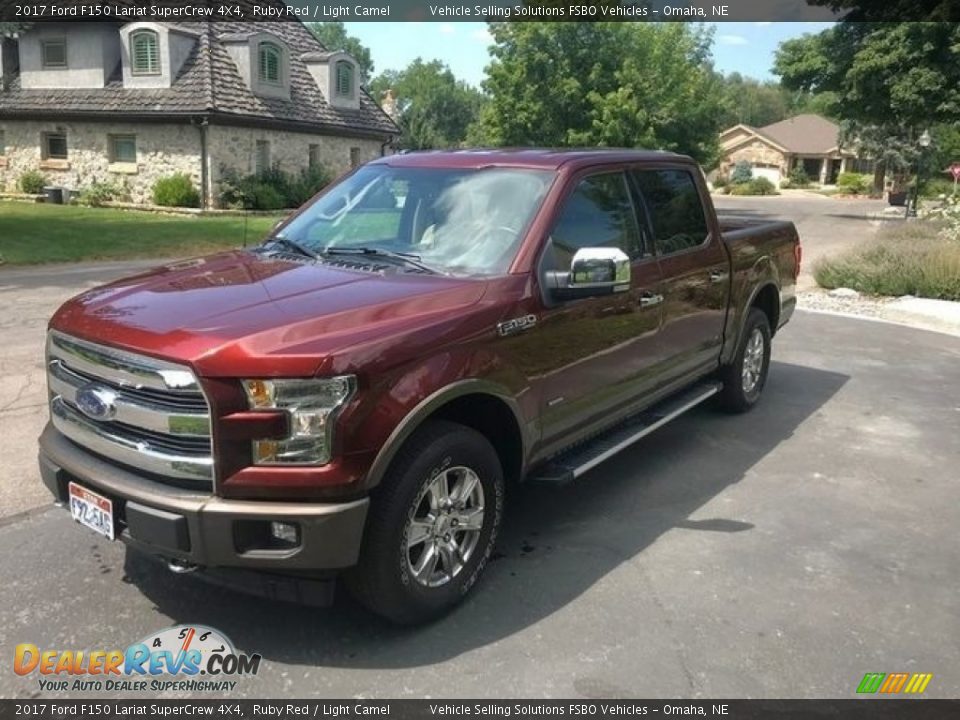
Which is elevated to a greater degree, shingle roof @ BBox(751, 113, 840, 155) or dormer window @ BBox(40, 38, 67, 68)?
shingle roof @ BBox(751, 113, 840, 155)

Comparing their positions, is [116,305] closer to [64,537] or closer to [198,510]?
[198,510]

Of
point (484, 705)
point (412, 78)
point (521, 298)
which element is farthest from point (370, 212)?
point (412, 78)

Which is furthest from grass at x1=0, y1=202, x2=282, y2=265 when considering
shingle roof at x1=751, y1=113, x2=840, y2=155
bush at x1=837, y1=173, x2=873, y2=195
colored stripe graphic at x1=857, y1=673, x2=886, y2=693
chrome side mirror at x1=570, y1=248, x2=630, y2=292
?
shingle roof at x1=751, y1=113, x2=840, y2=155

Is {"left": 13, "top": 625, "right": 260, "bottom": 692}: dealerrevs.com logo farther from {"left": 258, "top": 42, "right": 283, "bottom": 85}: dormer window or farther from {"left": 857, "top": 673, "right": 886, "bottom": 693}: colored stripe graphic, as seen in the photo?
{"left": 258, "top": 42, "right": 283, "bottom": 85}: dormer window

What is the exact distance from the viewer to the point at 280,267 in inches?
160

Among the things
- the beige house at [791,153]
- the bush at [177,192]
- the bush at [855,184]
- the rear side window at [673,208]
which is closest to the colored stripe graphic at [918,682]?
the rear side window at [673,208]

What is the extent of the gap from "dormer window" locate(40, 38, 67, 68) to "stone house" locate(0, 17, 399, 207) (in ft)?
0.11

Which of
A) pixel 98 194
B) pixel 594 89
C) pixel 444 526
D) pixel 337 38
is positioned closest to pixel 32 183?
pixel 98 194

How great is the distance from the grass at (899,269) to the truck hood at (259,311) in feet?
35.8

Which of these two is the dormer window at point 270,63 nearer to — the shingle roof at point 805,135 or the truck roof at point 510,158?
the truck roof at point 510,158

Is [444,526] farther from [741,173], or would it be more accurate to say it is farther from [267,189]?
[741,173]

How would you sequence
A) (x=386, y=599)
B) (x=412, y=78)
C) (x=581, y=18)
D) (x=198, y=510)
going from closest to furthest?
(x=198, y=510), (x=386, y=599), (x=581, y=18), (x=412, y=78)

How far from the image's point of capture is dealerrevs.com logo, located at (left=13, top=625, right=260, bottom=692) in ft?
10.5

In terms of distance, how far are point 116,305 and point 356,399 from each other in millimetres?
1186
